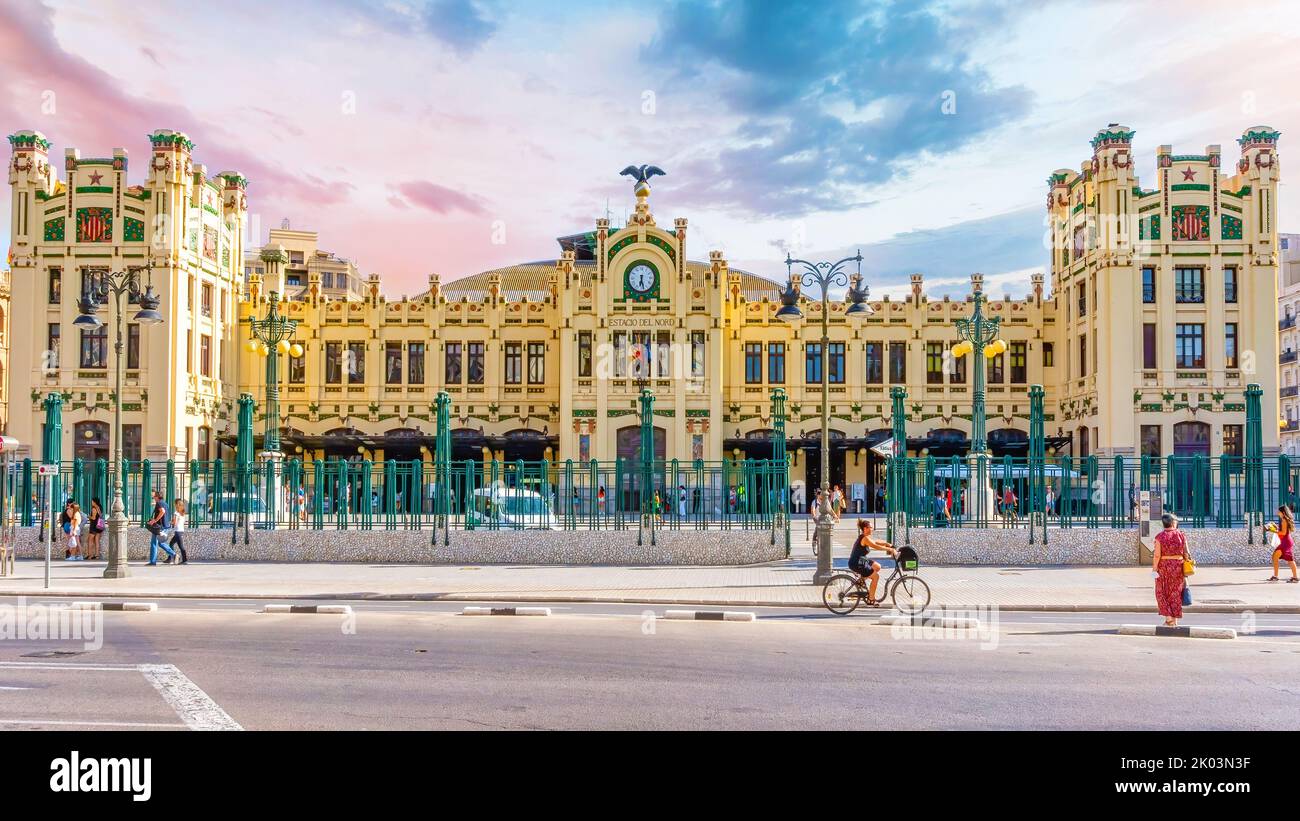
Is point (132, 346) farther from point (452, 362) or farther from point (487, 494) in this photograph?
point (487, 494)

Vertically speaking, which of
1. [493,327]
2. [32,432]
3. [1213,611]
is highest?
[493,327]

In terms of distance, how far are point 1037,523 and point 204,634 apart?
1909 centimetres

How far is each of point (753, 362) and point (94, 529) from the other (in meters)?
32.5

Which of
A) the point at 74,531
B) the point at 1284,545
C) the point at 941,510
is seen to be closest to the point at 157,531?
the point at 74,531

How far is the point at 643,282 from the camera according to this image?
52.2m

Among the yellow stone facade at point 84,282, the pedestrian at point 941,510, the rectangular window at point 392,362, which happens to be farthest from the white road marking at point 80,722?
the rectangular window at point 392,362

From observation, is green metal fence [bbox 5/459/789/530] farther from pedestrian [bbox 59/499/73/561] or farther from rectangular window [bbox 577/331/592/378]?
rectangular window [bbox 577/331/592/378]

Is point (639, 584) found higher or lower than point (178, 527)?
lower

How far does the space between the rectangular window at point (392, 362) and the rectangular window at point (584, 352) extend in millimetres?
9157

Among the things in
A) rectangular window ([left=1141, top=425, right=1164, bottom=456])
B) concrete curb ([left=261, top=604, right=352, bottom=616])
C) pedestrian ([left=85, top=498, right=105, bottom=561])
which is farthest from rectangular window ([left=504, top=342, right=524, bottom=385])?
concrete curb ([left=261, top=604, right=352, bottom=616])
